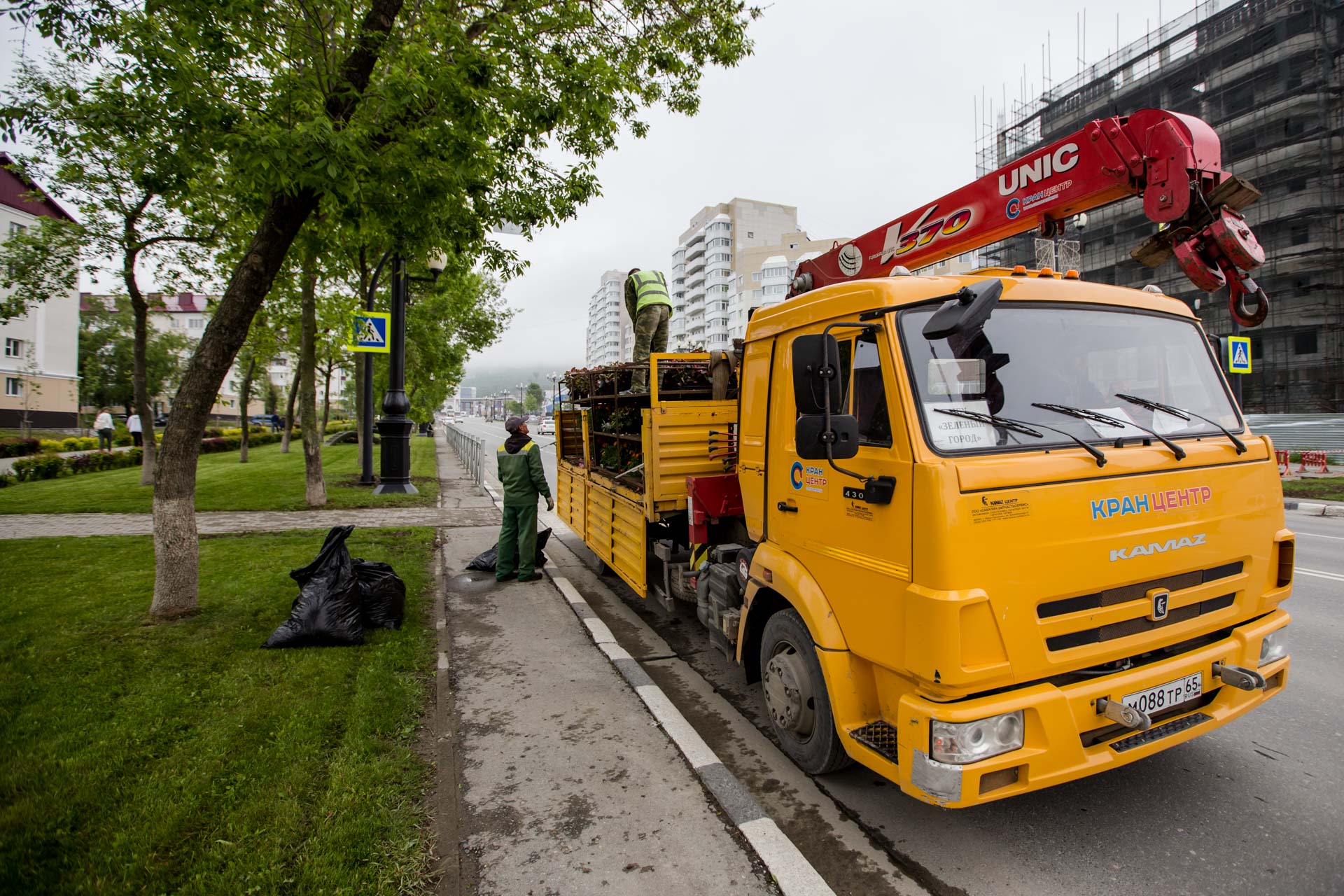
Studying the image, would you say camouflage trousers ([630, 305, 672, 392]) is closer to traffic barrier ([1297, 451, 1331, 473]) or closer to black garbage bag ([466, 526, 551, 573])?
black garbage bag ([466, 526, 551, 573])

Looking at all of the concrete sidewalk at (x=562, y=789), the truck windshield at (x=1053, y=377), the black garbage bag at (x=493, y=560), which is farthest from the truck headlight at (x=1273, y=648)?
the black garbage bag at (x=493, y=560)

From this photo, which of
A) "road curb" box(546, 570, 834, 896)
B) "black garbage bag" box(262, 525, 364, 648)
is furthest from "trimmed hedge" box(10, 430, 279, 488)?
"road curb" box(546, 570, 834, 896)

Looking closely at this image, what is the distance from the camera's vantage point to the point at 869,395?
2963 mm

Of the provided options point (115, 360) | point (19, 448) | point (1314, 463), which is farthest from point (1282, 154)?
point (115, 360)

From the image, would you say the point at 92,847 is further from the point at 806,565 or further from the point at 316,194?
the point at 316,194

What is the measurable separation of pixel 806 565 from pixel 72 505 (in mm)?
13103

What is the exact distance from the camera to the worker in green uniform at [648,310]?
7156 millimetres

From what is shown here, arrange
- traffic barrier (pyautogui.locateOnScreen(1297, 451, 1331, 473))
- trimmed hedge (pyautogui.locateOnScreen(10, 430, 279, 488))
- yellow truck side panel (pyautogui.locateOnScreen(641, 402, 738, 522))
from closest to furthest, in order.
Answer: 1. yellow truck side panel (pyautogui.locateOnScreen(641, 402, 738, 522))
2. trimmed hedge (pyautogui.locateOnScreen(10, 430, 279, 488))
3. traffic barrier (pyautogui.locateOnScreen(1297, 451, 1331, 473))

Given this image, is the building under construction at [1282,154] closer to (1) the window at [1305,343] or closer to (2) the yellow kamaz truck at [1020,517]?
(1) the window at [1305,343]

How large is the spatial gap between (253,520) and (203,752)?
7.96m

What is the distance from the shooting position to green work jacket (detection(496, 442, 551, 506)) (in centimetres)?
717

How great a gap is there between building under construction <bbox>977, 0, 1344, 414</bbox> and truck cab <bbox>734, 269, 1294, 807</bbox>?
89.3 feet

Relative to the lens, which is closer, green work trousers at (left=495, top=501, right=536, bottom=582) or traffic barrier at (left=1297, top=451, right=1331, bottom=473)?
green work trousers at (left=495, top=501, right=536, bottom=582)

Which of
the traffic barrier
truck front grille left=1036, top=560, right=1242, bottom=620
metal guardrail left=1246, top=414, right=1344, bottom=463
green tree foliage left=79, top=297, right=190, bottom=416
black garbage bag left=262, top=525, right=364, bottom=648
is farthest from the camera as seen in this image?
green tree foliage left=79, top=297, right=190, bottom=416
